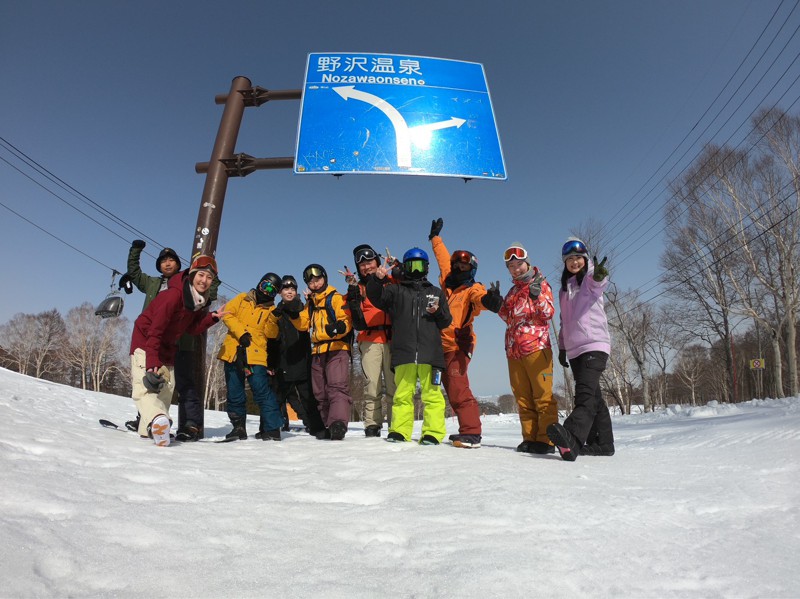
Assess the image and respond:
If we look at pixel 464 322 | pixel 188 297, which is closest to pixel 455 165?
pixel 464 322

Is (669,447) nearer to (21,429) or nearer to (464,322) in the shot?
(464,322)

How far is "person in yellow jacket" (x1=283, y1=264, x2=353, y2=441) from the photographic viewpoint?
4.70 metres

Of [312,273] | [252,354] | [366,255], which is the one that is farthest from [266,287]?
[366,255]

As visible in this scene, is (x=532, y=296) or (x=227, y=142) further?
(x=227, y=142)

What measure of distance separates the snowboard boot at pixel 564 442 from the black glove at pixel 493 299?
Answer: 3.97ft

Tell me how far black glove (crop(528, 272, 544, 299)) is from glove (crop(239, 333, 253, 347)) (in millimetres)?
2946

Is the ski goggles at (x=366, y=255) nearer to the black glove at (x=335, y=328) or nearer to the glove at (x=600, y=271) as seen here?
the black glove at (x=335, y=328)

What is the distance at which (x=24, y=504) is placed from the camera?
1540mm

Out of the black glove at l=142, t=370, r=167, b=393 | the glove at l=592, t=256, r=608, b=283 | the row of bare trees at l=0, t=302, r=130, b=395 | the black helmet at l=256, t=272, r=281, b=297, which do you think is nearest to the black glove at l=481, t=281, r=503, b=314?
the glove at l=592, t=256, r=608, b=283

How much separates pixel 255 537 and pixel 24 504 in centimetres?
81

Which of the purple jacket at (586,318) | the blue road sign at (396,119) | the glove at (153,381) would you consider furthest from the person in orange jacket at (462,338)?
the glove at (153,381)

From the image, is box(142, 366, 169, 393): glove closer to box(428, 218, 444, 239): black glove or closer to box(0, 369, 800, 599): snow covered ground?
box(0, 369, 800, 599): snow covered ground

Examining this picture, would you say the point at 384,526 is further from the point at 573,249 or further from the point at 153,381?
the point at 573,249

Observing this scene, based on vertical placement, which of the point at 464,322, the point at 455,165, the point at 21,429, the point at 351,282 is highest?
the point at 455,165
